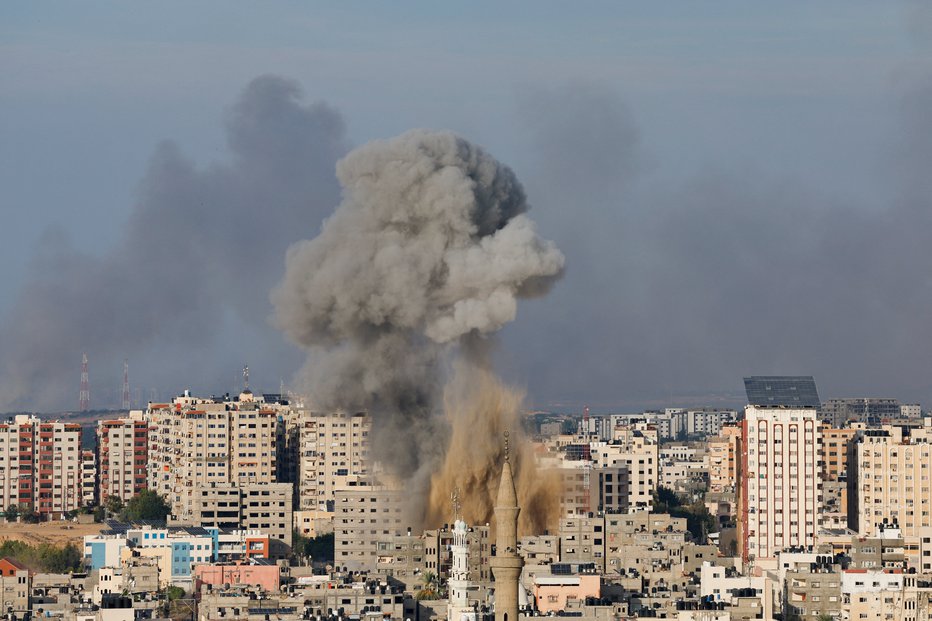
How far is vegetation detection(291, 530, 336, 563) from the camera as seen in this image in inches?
2783

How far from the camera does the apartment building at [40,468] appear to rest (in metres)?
92.2

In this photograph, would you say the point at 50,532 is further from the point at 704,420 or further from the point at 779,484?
the point at 704,420

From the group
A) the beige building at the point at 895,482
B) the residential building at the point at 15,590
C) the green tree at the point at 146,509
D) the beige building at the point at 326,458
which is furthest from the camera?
the beige building at the point at 326,458

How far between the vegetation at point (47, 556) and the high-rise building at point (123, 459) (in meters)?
20.8

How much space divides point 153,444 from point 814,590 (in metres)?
43.1

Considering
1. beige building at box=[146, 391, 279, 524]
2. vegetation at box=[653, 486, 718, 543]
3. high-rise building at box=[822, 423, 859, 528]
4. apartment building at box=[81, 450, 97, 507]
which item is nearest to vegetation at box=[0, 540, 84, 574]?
beige building at box=[146, 391, 279, 524]

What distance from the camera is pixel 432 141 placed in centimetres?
6222

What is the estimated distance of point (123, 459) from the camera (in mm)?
96375

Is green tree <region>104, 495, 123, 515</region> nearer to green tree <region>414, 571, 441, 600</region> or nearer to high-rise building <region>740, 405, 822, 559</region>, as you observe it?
high-rise building <region>740, 405, 822, 559</region>

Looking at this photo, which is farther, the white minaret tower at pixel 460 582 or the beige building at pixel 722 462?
the beige building at pixel 722 462

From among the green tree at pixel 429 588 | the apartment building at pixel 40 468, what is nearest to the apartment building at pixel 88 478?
the apartment building at pixel 40 468

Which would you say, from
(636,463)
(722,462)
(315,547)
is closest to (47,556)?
(315,547)

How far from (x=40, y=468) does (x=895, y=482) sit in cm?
2995

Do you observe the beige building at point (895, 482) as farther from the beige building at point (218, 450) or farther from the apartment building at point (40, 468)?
the apartment building at point (40, 468)
